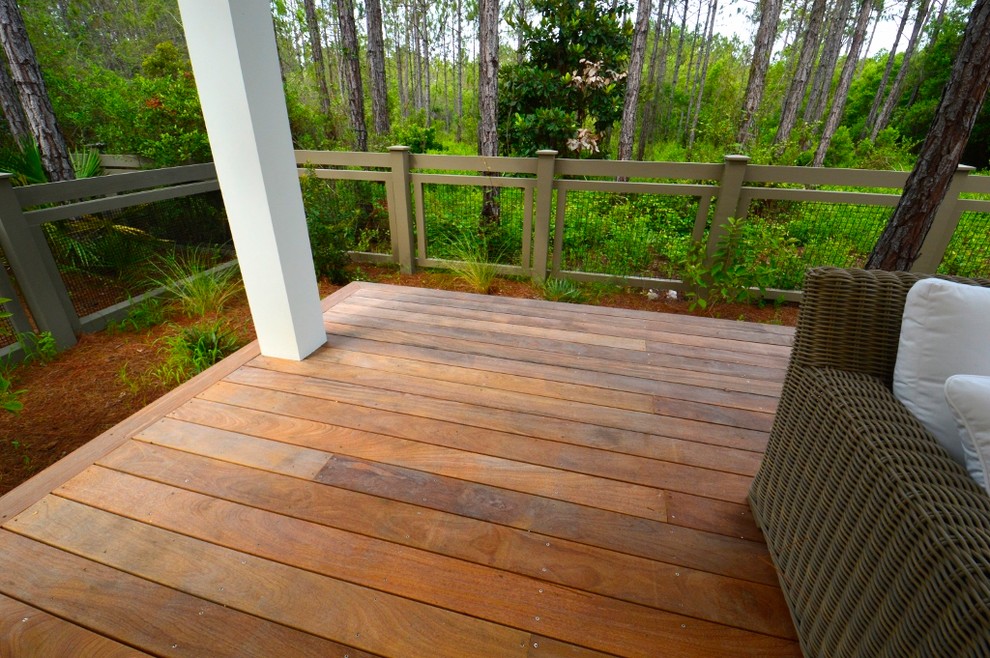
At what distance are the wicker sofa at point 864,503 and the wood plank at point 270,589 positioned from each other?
68cm

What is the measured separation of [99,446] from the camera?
1.58 metres

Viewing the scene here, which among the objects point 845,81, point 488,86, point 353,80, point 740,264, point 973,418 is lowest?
point 740,264

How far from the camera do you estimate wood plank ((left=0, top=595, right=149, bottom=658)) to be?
3.20 ft

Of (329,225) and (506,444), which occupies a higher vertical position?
(329,225)

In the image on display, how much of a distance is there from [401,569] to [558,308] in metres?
1.97

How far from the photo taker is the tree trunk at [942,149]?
7.00 ft

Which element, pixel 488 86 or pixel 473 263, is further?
pixel 488 86

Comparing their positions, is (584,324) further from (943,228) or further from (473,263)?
(943,228)

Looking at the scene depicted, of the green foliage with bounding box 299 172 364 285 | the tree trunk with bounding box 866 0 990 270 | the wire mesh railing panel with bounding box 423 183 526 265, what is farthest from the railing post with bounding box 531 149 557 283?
the tree trunk with bounding box 866 0 990 270

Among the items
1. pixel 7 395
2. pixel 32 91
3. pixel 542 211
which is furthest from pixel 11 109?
pixel 542 211

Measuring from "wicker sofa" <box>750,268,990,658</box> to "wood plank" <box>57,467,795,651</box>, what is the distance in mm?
246

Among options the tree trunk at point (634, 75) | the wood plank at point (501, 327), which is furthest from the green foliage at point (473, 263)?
the tree trunk at point (634, 75)

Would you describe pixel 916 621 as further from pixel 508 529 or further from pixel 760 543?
pixel 508 529

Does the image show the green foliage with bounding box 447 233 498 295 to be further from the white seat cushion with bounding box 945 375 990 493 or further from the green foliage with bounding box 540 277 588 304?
the white seat cushion with bounding box 945 375 990 493
